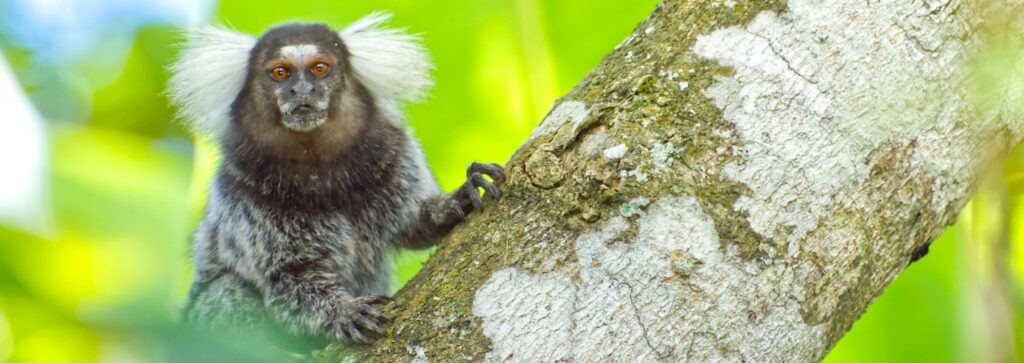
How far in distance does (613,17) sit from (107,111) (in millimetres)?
2373

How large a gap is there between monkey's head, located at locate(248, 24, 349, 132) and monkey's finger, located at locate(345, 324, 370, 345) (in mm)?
1229

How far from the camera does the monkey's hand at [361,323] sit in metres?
2.45

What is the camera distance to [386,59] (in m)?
4.07

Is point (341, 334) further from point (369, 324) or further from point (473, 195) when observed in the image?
point (473, 195)

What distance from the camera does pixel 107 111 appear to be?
1.80m

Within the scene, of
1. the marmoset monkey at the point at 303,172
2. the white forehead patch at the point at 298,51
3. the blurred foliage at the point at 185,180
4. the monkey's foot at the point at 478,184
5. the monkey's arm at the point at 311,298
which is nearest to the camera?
the blurred foliage at the point at 185,180

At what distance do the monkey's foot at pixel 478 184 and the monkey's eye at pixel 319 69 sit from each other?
1000 millimetres

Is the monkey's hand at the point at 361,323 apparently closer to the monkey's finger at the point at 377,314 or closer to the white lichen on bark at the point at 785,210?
the monkey's finger at the point at 377,314

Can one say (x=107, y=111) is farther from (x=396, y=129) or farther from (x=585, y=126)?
(x=396, y=129)

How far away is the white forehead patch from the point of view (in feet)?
11.9

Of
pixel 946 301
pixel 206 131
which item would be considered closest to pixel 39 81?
pixel 946 301

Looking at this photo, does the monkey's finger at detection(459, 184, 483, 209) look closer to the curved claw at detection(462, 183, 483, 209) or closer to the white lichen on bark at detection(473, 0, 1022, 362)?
the curved claw at detection(462, 183, 483, 209)

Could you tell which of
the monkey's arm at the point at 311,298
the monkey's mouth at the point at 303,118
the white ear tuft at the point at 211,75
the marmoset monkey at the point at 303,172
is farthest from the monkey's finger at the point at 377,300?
the white ear tuft at the point at 211,75

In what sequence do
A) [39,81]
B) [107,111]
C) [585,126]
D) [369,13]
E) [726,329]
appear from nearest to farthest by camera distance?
1. [39,81]
2. [107,111]
3. [726,329]
4. [585,126]
5. [369,13]
